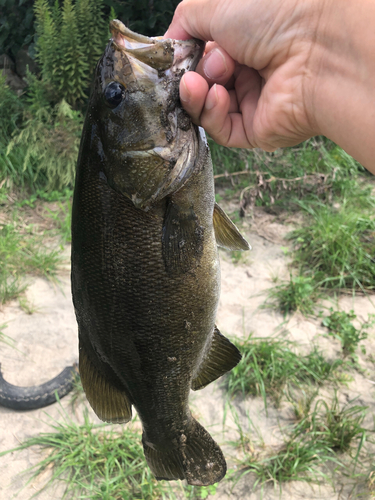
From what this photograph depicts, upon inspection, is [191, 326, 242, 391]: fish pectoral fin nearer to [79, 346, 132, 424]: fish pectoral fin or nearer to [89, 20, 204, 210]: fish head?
[79, 346, 132, 424]: fish pectoral fin

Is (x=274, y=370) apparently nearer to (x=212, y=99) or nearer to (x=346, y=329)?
(x=346, y=329)

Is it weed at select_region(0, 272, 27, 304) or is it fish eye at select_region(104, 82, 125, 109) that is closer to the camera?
fish eye at select_region(104, 82, 125, 109)

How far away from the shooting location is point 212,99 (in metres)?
1.40

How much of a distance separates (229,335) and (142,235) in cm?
216

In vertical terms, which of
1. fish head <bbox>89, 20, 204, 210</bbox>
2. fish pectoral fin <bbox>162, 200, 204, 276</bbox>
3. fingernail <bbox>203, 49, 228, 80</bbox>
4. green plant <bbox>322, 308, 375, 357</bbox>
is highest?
fingernail <bbox>203, 49, 228, 80</bbox>

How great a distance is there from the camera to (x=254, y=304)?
3.76 metres

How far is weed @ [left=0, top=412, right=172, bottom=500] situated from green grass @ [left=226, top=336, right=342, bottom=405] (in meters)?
0.85

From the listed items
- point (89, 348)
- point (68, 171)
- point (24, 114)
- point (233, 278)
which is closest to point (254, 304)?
point (233, 278)

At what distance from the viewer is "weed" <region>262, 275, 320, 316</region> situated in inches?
142

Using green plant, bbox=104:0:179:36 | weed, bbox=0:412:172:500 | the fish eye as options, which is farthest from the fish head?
green plant, bbox=104:0:179:36

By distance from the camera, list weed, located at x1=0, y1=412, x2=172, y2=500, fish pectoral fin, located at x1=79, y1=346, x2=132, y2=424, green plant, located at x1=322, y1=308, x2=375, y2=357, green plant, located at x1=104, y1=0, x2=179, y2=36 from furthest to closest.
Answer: green plant, located at x1=104, y1=0, x2=179, y2=36 < green plant, located at x1=322, y1=308, x2=375, y2=357 < weed, located at x1=0, y1=412, x2=172, y2=500 < fish pectoral fin, located at x1=79, y1=346, x2=132, y2=424

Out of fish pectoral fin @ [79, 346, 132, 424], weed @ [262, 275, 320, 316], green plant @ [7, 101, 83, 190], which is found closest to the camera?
fish pectoral fin @ [79, 346, 132, 424]

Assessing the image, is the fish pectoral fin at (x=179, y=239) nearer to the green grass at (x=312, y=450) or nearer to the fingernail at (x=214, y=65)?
the fingernail at (x=214, y=65)

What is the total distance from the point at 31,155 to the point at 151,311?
427 centimetres
